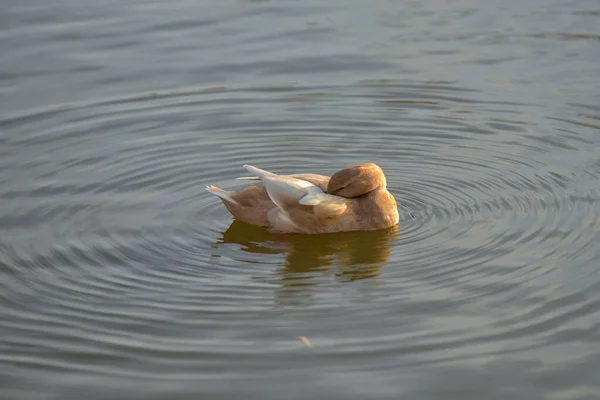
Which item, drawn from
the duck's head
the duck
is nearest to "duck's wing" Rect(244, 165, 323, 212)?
the duck

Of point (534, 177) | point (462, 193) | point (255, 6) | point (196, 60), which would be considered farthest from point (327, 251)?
point (255, 6)

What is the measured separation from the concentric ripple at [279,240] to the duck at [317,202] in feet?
0.40

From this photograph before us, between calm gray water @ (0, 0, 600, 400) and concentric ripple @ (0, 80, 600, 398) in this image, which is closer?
calm gray water @ (0, 0, 600, 400)

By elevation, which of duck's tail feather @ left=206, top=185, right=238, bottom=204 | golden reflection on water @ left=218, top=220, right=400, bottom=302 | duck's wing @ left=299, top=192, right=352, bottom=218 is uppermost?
duck's tail feather @ left=206, top=185, right=238, bottom=204

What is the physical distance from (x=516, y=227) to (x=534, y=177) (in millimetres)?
1137

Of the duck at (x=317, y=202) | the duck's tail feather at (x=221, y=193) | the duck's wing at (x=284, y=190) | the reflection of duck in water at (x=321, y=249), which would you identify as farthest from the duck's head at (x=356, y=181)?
the duck's tail feather at (x=221, y=193)

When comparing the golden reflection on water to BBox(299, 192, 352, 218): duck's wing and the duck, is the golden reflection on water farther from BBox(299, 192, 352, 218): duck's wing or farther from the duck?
BBox(299, 192, 352, 218): duck's wing

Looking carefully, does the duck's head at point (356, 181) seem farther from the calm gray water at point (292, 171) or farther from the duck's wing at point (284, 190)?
the calm gray water at point (292, 171)

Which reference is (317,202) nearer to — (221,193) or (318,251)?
(318,251)

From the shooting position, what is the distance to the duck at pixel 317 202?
29.8 feet

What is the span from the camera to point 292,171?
34.2ft

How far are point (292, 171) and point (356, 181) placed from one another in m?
1.44

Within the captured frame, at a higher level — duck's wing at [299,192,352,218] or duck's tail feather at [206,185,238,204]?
duck's tail feather at [206,185,238,204]

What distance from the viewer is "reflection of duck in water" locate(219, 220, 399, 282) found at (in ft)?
27.6
